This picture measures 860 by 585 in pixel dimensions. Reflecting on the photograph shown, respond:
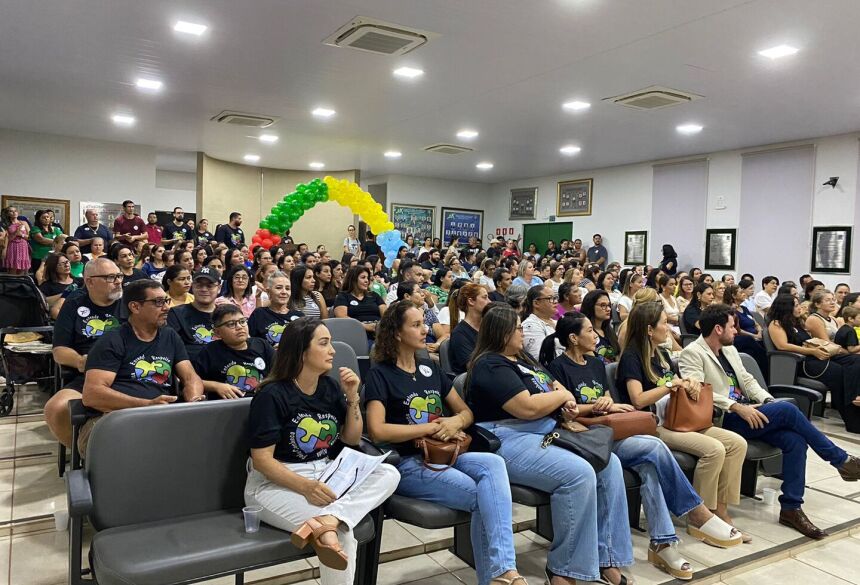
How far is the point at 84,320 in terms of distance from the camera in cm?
337

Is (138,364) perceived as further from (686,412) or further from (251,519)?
(686,412)

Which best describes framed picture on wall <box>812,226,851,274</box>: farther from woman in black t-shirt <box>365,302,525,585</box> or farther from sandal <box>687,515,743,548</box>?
woman in black t-shirt <box>365,302,525,585</box>

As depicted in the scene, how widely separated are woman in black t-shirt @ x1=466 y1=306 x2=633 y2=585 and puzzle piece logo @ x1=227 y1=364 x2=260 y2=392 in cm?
108

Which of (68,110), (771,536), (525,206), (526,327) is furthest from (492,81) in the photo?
(525,206)

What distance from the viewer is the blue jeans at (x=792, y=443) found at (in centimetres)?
330

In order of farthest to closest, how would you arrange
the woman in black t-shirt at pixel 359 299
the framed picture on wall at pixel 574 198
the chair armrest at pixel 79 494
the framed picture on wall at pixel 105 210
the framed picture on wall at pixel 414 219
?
the framed picture on wall at pixel 414 219 → the framed picture on wall at pixel 574 198 → the framed picture on wall at pixel 105 210 → the woman in black t-shirt at pixel 359 299 → the chair armrest at pixel 79 494

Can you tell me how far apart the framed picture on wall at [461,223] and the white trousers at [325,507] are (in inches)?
587

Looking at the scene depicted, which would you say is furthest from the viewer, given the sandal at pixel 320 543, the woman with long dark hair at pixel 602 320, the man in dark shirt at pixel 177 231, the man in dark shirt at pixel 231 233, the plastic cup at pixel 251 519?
the man in dark shirt at pixel 231 233

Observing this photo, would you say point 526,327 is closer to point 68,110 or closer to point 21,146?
point 68,110

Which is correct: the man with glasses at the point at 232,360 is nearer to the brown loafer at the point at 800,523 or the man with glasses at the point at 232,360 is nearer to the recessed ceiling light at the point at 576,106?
the brown loafer at the point at 800,523

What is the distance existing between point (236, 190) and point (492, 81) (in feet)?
30.4

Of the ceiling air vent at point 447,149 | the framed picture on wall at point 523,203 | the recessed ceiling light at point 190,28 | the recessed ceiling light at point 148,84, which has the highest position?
the ceiling air vent at point 447,149

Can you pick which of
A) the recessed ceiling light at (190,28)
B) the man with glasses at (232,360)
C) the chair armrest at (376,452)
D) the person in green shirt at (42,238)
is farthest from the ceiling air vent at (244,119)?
the chair armrest at (376,452)

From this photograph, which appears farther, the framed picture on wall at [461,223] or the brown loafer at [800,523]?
the framed picture on wall at [461,223]
